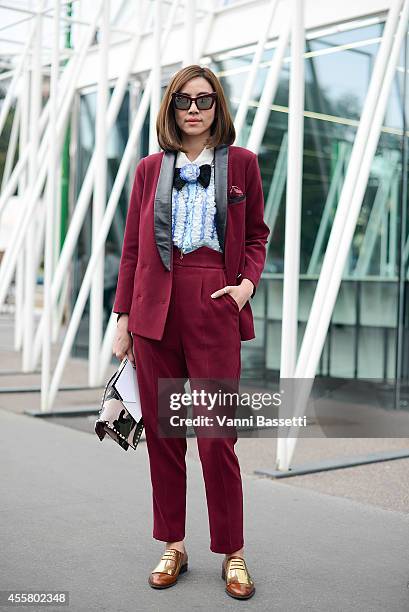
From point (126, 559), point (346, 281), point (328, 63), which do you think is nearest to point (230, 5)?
point (328, 63)

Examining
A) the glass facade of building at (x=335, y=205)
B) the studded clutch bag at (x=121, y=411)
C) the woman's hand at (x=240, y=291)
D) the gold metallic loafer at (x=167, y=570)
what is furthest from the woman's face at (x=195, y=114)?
the glass facade of building at (x=335, y=205)

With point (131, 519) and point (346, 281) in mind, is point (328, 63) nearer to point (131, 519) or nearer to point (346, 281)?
point (346, 281)

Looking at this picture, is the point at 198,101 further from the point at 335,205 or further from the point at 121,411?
the point at 335,205

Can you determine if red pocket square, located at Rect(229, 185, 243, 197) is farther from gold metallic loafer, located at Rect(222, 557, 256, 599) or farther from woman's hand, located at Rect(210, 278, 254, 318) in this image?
gold metallic loafer, located at Rect(222, 557, 256, 599)

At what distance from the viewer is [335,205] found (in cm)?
974

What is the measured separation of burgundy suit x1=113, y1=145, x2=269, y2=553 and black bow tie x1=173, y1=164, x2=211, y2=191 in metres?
0.03

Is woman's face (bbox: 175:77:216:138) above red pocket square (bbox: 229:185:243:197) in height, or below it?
above

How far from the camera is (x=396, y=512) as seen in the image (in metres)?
4.94

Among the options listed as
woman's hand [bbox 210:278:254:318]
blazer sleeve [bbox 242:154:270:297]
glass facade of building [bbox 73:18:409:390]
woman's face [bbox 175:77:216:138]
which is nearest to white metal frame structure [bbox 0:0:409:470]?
glass facade of building [bbox 73:18:409:390]

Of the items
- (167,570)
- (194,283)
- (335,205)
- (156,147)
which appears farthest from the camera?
(335,205)

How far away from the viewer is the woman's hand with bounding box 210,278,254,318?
3.51 metres

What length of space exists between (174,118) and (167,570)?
1.73 metres

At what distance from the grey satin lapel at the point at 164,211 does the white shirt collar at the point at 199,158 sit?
32 mm

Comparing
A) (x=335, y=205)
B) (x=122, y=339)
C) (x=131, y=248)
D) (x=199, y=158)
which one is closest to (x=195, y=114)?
(x=199, y=158)
